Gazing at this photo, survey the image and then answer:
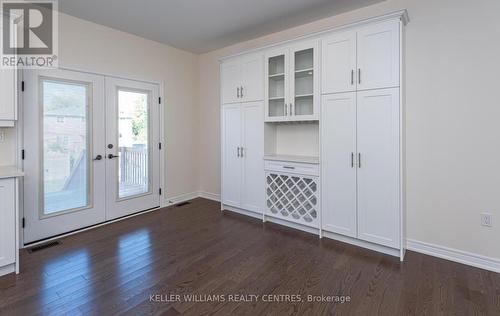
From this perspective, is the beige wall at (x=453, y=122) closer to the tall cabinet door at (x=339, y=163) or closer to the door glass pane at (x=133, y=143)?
the tall cabinet door at (x=339, y=163)

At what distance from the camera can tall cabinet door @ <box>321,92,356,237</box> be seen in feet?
9.64

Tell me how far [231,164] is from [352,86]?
2146 mm

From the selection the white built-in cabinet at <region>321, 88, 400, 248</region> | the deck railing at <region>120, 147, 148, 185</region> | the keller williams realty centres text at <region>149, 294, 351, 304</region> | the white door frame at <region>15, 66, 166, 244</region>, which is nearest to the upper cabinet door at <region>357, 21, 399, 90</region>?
the white built-in cabinet at <region>321, 88, 400, 248</region>

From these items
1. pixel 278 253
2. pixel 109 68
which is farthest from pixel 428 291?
pixel 109 68

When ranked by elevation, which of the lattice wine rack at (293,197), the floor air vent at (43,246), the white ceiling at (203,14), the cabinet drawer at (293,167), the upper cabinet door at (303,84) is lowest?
the floor air vent at (43,246)

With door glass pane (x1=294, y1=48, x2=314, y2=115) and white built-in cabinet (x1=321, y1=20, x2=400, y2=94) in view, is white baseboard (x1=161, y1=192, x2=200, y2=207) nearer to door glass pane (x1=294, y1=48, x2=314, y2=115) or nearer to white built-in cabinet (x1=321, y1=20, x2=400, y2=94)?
door glass pane (x1=294, y1=48, x2=314, y2=115)

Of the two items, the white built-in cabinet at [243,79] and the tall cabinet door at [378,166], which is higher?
the white built-in cabinet at [243,79]

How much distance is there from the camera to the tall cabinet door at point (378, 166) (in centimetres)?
266

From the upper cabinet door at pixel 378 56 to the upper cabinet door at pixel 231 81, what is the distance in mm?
1805

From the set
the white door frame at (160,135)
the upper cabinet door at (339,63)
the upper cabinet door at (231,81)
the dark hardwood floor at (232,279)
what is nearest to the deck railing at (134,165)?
the white door frame at (160,135)

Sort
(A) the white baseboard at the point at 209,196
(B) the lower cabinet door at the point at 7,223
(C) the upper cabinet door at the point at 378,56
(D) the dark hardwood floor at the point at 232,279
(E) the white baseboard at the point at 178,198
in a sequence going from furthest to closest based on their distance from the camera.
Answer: (A) the white baseboard at the point at 209,196 → (E) the white baseboard at the point at 178,198 → (C) the upper cabinet door at the point at 378,56 → (B) the lower cabinet door at the point at 7,223 → (D) the dark hardwood floor at the point at 232,279

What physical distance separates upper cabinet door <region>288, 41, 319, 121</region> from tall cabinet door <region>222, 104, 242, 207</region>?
968 mm

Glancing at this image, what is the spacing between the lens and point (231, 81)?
4.07m

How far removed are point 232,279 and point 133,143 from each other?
2.82 metres
